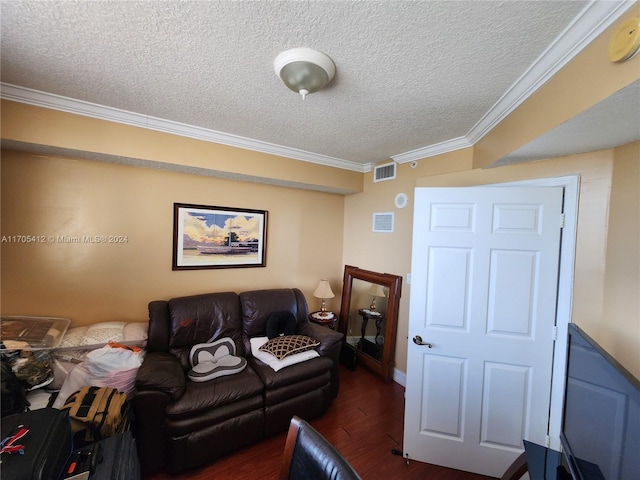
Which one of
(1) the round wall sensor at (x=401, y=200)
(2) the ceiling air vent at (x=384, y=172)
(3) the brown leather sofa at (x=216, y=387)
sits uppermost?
(2) the ceiling air vent at (x=384, y=172)

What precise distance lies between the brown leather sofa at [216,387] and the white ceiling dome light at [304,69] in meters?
2.02

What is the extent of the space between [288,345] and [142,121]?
7.31 feet

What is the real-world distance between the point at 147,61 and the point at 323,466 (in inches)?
78.6

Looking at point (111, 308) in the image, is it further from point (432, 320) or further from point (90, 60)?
point (432, 320)

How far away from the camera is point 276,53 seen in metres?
1.23

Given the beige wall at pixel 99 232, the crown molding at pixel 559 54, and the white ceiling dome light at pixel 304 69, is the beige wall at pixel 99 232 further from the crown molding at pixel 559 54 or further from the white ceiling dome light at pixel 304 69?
the crown molding at pixel 559 54

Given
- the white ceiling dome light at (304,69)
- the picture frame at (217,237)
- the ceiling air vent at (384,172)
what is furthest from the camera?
the ceiling air vent at (384,172)

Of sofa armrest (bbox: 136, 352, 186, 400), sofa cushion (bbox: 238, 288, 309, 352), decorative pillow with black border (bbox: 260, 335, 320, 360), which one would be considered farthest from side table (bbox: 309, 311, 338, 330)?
sofa armrest (bbox: 136, 352, 186, 400)

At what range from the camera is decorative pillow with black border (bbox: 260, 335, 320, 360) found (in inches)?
86.6

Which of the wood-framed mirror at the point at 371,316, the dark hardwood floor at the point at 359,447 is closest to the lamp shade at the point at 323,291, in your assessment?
the wood-framed mirror at the point at 371,316

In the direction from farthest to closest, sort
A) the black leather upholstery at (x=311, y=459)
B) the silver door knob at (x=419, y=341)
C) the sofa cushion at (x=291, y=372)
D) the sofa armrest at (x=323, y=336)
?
1. the sofa armrest at (x=323, y=336)
2. the sofa cushion at (x=291, y=372)
3. the silver door knob at (x=419, y=341)
4. the black leather upholstery at (x=311, y=459)

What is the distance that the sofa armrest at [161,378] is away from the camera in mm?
1619

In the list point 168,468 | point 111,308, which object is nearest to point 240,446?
point 168,468

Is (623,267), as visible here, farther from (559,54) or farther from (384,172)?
(384,172)
